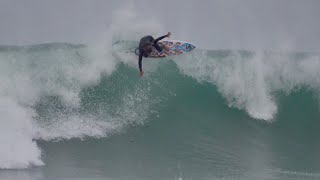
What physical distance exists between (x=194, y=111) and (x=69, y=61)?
5.22m

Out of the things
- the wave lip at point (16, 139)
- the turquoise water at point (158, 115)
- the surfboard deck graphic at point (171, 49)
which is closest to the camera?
the wave lip at point (16, 139)

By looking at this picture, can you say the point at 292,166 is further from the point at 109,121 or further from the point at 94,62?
the point at 94,62

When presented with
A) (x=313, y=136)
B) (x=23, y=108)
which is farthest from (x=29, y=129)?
(x=313, y=136)

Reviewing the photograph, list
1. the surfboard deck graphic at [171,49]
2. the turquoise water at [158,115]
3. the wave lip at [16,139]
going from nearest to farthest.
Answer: the wave lip at [16,139], the turquoise water at [158,115], the surfboard deck graphic at [171,49]

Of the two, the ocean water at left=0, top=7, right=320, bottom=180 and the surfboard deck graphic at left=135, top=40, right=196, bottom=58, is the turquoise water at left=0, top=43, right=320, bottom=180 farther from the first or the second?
the surfboard deck graphic at left=135, top=40, right=196, bottom=58

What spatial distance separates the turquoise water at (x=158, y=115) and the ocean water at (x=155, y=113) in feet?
0.12

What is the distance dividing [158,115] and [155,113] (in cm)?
14

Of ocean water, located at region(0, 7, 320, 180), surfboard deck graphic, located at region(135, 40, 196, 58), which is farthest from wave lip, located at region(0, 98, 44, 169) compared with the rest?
surfboard deck graphic, located at region(135, 40, 196, 58)

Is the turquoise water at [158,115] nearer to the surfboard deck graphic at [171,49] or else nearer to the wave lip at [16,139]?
the wave lip at [16,139]

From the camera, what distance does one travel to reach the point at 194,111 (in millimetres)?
20578

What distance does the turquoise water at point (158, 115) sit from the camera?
15.9 meters

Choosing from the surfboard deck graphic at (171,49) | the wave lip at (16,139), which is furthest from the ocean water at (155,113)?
the surfboard deck graphic at (171,49)

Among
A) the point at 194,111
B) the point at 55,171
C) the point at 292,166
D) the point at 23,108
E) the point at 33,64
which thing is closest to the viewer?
the point at 55,171

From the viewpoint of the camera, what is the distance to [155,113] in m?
19.7
